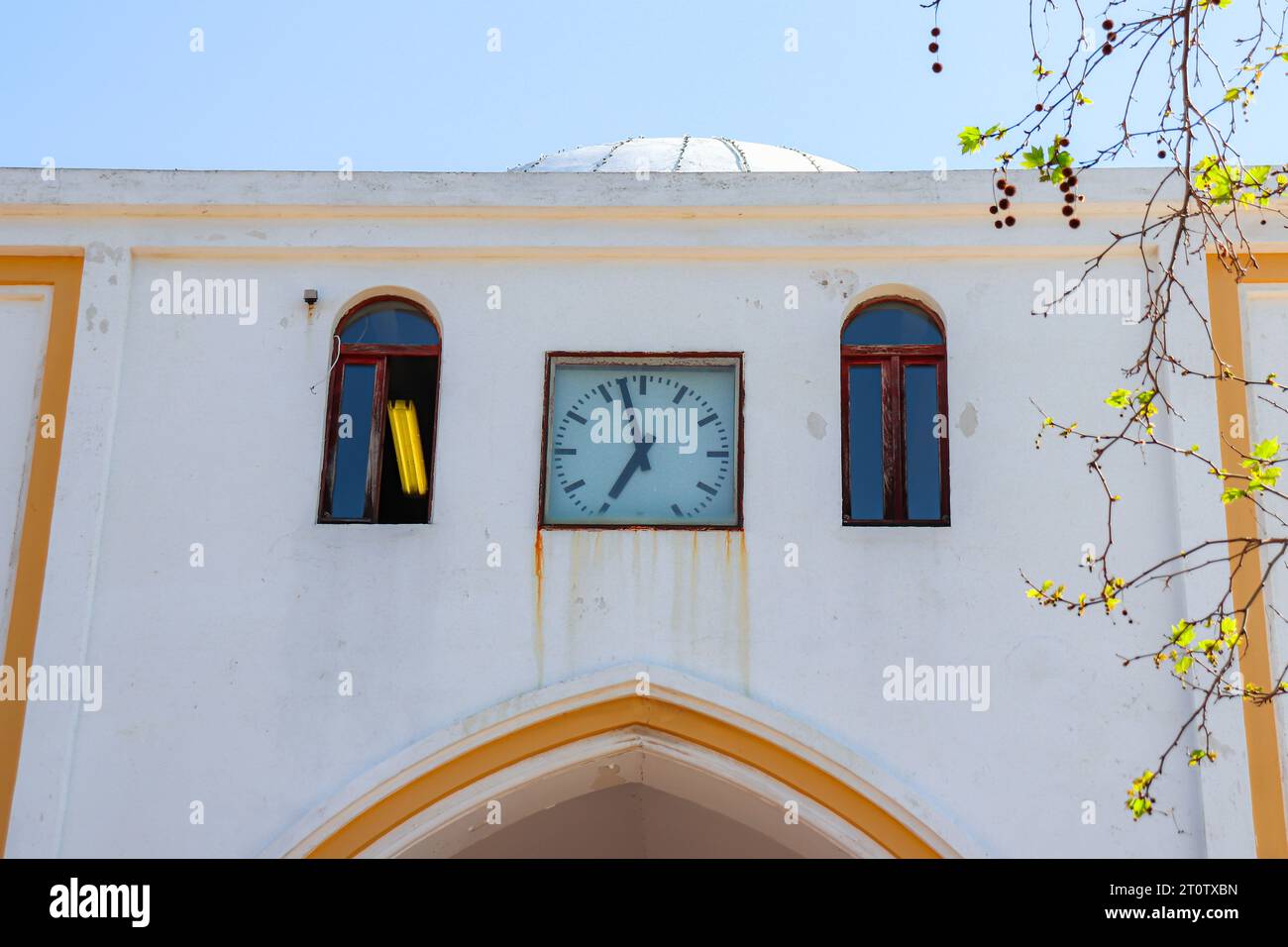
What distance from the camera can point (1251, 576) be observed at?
28.9 feet

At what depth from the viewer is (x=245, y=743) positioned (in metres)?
8.69

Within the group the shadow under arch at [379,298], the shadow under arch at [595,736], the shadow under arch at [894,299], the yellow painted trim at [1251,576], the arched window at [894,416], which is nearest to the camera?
the yellow painted trim at [1251,576]

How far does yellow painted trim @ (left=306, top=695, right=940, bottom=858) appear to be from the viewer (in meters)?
8.57

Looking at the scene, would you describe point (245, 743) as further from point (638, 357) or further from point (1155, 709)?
point (1155, 709)

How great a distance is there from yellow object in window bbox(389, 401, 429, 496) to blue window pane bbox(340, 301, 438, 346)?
0.35m

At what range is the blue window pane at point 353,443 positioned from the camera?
9242 mm

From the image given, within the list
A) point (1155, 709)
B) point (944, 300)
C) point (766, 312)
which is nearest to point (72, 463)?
point (766, 312)

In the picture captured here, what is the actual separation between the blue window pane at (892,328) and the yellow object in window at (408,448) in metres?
2.21

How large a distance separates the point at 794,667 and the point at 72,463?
3.69 metres
